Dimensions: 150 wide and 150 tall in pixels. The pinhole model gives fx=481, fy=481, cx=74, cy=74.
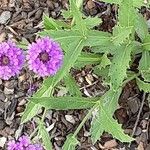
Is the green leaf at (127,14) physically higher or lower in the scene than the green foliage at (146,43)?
higher

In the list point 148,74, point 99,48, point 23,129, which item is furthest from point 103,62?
point 23,129

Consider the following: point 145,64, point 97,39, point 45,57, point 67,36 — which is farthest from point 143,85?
point 45,57

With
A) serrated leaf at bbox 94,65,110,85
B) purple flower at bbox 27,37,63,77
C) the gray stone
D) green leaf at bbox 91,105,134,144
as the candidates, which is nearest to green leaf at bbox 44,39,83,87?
purple flower at bbox 27,37,63,77

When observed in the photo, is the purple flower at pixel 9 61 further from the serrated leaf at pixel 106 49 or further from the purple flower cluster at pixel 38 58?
the serrated leaf at pixel 106 49

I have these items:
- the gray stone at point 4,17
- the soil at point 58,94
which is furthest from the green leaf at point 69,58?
the gray stone at point 4,17

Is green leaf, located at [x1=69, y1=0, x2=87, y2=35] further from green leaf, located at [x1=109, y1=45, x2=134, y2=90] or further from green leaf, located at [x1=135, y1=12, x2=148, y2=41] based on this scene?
green leaf, located at [x1=135, y1=12, x2=148, y2=41]

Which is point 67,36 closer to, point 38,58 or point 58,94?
point 38,58
